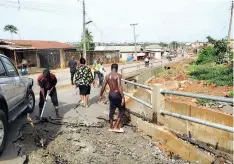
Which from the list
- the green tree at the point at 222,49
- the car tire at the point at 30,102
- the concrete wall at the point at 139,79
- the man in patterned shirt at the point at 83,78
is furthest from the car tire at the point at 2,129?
the green tree at the point at 222,49

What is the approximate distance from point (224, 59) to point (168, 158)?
23.3 m

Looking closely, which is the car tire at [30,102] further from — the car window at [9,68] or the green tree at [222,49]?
the green tree at [222,49]

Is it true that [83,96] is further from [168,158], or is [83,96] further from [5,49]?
[5,49]

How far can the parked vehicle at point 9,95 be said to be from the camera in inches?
192

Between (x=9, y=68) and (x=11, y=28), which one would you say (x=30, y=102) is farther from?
(x=11, y=28)

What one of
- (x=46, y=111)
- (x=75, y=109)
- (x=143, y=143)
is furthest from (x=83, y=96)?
(x=143, y=143)

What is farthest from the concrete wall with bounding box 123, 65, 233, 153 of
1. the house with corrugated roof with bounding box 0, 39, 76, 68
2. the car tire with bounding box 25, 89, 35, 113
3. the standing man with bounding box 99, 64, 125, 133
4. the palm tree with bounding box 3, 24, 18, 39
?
the palm tree with bounding box 3, 24, 18, 39

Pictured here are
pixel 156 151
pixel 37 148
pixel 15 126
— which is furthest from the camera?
pixel 15 126

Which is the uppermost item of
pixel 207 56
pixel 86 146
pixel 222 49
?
pixel 222 49

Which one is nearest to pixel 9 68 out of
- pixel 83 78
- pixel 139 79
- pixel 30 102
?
pixel 30 102

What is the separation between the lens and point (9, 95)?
18.1 ft

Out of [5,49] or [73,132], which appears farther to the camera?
[5,49]

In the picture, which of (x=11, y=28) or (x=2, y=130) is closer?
(x=2, y=130)

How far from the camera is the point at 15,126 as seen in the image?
6.32 meters
